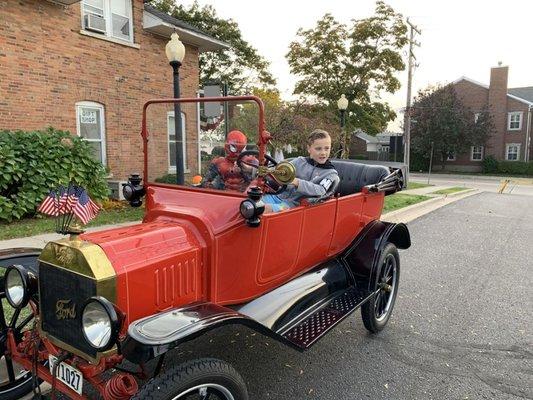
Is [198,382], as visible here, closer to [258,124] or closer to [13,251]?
[258,124]

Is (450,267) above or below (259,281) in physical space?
below

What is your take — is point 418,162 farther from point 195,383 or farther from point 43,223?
point 195,383

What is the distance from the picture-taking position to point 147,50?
1116cm

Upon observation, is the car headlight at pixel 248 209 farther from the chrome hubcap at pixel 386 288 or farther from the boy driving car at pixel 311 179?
the chrome hubcap at pixel 386 288

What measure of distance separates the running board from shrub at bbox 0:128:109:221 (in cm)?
618

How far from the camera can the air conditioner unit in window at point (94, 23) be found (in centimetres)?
976

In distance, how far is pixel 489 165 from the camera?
3400 centimetres

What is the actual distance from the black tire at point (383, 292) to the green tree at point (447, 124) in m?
31.6

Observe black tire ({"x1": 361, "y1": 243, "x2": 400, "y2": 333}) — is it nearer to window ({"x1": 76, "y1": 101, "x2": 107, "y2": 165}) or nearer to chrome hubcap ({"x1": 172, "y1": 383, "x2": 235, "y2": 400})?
chrome hubcap ({"x1": 172, "y1": 383, "x2": 235, "y2": 400})

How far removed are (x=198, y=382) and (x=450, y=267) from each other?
4889 mm

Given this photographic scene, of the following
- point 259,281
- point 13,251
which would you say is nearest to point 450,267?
point 259,281

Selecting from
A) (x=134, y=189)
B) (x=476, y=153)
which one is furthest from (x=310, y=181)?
(x=476, y=153)

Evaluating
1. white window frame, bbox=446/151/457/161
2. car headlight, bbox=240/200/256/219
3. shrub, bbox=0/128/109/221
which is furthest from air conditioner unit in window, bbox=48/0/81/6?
white window frame, bbox=446/151/457/161

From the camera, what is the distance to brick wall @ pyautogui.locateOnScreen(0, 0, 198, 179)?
8.52 metres
